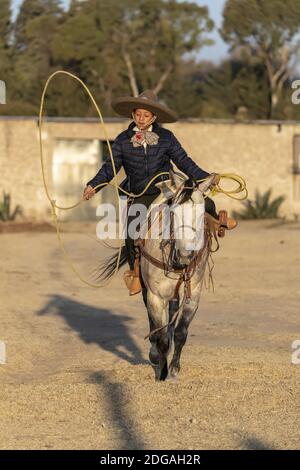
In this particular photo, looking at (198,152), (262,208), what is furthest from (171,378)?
(198,152)

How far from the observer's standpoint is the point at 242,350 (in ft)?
37.9

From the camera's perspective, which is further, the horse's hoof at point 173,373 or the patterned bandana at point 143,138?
the patterned bandana at point 143,138

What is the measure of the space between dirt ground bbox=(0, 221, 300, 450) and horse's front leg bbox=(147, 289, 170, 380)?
0.17m

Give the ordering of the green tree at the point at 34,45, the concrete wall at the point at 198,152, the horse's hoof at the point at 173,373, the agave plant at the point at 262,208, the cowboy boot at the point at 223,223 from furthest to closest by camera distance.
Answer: the green tree at the point at 34,45, the concrete wall at the point at 198,152, the agave plant at the point at 262,208, the cowboy boot at the point at 223,223, the horse's hoof at the point at 173,373

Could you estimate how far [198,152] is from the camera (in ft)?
98.7

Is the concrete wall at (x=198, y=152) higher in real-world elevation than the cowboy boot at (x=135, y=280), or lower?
lower

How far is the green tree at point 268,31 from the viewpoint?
200 feet

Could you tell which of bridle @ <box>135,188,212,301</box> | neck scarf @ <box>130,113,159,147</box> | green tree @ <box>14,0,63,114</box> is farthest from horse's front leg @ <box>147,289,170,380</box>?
green tree @ <box>14,0,63,114</box>

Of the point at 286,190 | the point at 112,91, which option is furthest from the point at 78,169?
the point at 112,91

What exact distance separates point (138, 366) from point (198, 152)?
20070mm

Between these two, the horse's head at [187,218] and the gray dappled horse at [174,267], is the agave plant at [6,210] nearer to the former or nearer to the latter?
the gray dappled horse at [174,267]

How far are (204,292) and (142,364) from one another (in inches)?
256

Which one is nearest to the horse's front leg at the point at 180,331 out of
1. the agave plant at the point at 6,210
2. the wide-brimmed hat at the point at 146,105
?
the wide-brimmed hat at the point at 146,105
